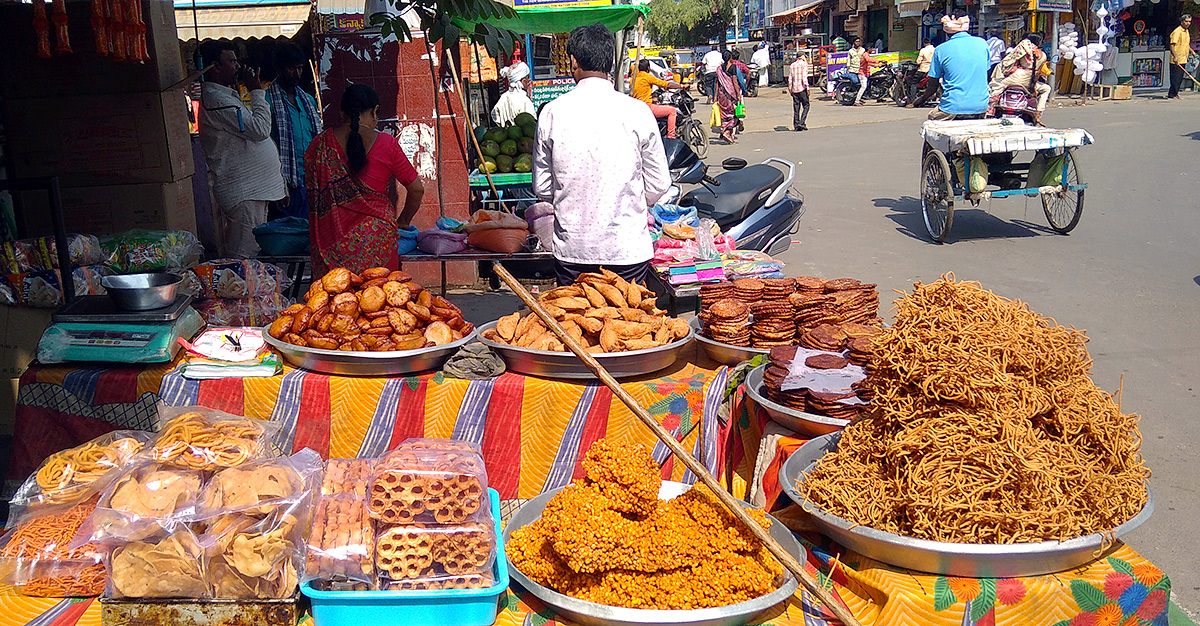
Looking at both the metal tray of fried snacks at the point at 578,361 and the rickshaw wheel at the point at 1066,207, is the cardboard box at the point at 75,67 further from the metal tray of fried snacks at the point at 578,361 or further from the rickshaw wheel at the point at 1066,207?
the rickshaw wheel at the point at 1066,207

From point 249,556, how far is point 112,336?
1346 millimetres

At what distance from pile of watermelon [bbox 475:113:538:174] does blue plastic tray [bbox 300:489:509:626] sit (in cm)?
586

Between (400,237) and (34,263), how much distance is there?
2018 mm

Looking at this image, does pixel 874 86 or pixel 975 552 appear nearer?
pixel 975 552

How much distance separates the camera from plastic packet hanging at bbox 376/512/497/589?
222 cm

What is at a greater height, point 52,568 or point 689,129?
point 689,129

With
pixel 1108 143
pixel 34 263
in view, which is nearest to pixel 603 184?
pixel 34 263

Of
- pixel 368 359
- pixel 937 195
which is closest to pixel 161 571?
pixel 368 359

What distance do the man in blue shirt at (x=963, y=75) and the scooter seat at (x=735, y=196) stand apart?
3.02 m

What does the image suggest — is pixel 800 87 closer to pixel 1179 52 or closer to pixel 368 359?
pixel 1179 52

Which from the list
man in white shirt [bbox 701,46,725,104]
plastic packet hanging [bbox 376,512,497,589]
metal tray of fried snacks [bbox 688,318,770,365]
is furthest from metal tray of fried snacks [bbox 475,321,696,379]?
man in white shirt [bbox 701,46,725,104]

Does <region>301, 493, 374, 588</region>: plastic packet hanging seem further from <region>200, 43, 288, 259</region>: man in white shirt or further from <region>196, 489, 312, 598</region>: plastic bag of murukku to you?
<region>200, 43, 288, 259</region>: man in white shirt

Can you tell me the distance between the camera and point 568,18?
9.16 meters

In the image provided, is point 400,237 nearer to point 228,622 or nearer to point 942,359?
point 228,622
